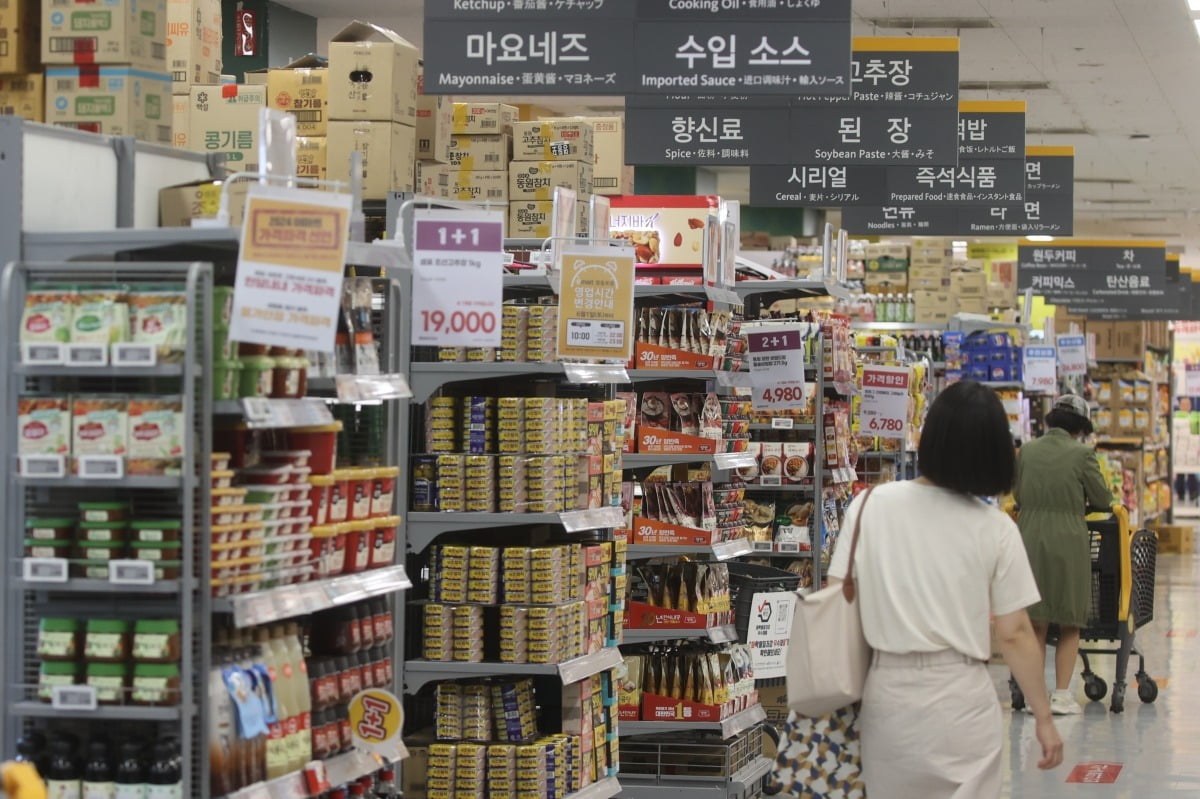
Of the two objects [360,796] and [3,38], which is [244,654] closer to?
[360,796]

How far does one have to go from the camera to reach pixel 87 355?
3.78 m

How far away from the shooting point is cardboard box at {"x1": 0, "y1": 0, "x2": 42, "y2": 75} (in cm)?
511

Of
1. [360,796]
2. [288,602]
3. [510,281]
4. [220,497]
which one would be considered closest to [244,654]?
[288,602]

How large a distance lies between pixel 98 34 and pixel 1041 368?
11222mm

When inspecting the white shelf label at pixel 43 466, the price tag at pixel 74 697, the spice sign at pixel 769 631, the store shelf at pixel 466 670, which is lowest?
the spice sign at pixel 769 631

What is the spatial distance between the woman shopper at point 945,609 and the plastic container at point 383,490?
4.12 feet

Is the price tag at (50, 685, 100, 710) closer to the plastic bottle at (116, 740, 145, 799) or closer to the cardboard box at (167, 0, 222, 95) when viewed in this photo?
the plastic bottle at (116, 740, 145, 799)

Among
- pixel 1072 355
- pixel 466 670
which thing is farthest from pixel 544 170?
pixel 1072 355

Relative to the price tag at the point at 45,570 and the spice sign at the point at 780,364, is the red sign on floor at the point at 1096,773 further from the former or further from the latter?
the price tag at the point at 45,570

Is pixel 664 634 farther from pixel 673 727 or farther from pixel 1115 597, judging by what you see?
pixel 1115 597

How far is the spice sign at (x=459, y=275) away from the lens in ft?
17.0

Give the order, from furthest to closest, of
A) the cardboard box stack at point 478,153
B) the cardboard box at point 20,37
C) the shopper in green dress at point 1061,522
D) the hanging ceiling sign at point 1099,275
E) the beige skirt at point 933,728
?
the hanging ceiling sign at point 1099,275, the shopper in green dress at point 1061,522, the cardboard box stack at point 478,153, the cardboard box at point 20,37, the beige skirt at point 933,728

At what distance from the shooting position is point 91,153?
4.54 m

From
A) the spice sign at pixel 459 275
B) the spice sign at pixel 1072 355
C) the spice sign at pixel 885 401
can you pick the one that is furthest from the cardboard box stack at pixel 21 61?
the spice sign at pixel 1072 355
